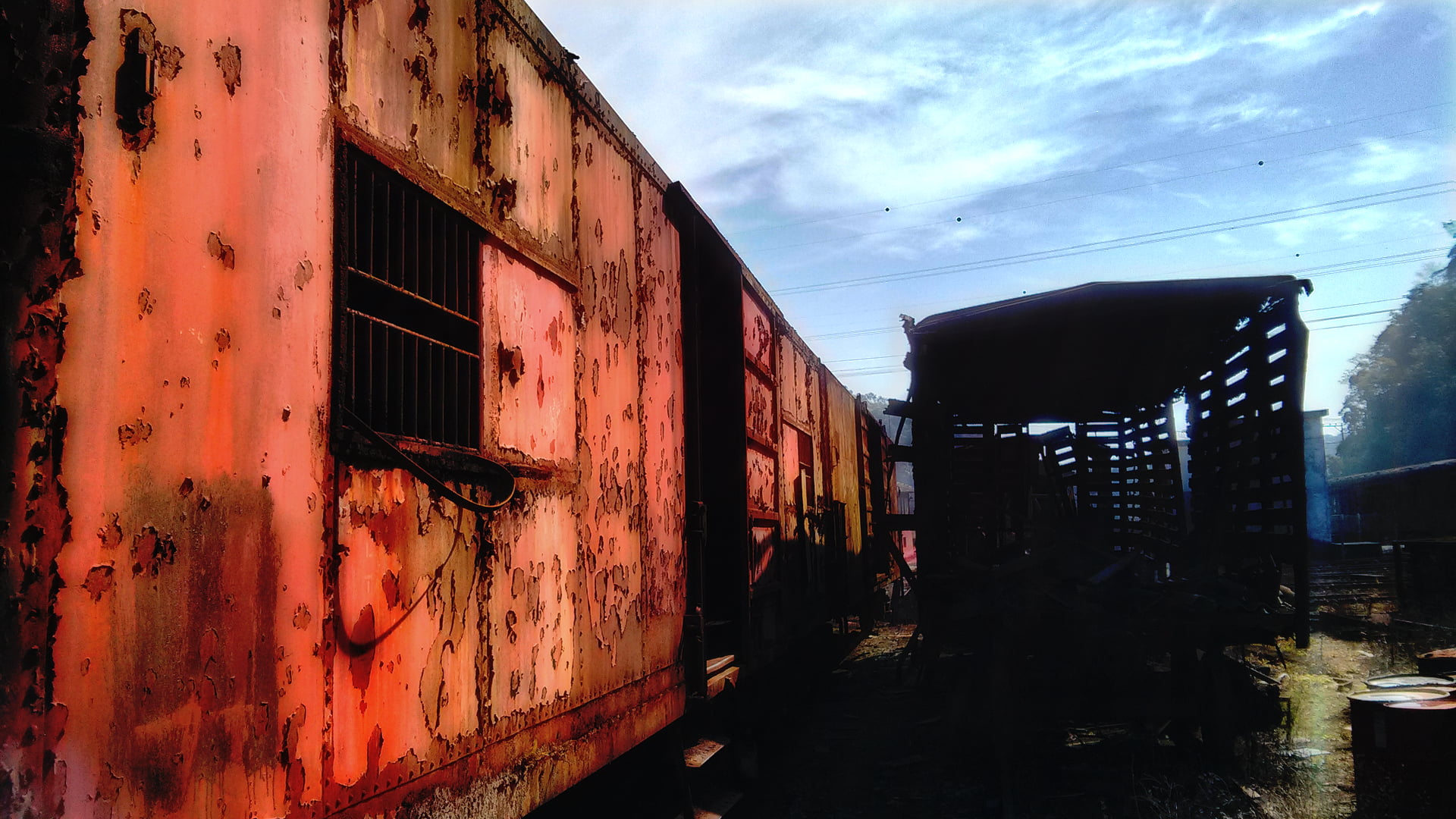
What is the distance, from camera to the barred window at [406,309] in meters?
2.19

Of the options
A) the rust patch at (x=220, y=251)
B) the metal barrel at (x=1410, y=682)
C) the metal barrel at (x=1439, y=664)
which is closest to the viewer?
the rust patch at (x=220, y=251)

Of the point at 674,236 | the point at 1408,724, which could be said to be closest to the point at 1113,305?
the point at 1408,724

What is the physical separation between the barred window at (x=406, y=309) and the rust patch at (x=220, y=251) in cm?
34

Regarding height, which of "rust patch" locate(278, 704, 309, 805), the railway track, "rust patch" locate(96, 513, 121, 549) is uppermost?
"rust patch" locate(96, 513, 121, 549)

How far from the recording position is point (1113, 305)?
258 inches

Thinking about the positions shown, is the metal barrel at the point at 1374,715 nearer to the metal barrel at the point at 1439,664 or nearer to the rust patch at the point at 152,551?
the metal barrel at the point at 1439,664

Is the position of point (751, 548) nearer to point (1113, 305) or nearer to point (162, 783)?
point (1113, 305)

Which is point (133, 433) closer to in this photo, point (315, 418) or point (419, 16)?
point (315, 418)

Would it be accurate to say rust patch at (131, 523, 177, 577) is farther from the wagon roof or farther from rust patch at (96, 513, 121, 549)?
the wagon roof

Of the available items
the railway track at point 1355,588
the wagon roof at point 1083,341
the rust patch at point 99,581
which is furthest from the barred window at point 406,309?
the railway track at point 1355,588

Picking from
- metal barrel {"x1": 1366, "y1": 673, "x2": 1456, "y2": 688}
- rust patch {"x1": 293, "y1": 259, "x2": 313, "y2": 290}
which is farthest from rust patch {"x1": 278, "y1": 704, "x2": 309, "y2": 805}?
metal barrel {"x1": 1366, "y1": 673, "x2": 1456, "y2": 688}

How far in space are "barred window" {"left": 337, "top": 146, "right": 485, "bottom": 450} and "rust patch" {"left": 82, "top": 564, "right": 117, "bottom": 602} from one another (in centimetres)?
69

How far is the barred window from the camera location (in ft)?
7.17

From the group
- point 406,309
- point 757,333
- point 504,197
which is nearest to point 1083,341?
point 757,333
